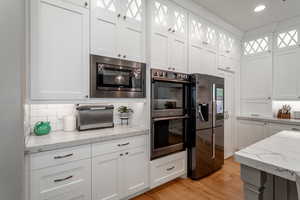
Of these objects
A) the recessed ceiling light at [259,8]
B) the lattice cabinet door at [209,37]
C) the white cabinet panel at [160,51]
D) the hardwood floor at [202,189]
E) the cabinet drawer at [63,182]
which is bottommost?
the hardwood floor at [202,189]

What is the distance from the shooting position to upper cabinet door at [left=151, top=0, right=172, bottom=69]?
2.14m

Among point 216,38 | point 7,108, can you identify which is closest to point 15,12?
Result: point 7,108

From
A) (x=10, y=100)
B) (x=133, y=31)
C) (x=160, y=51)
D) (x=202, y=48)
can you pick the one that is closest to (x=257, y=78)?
(x=202, y=48)

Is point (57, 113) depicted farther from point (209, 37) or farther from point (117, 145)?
point (209, 37)

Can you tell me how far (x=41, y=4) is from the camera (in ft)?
4.77

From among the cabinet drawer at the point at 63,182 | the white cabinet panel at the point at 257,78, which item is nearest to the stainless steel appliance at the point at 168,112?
the cabinet drawer at the point at 63,182

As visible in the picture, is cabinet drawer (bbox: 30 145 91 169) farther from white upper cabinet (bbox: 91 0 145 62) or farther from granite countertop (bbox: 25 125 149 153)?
white upper cabinet (bbox: 91 0 145 62)

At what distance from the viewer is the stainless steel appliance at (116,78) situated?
1.75 metres

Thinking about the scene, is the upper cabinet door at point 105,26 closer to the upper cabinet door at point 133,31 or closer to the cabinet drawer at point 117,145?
the upper cabinet door at point 133,31

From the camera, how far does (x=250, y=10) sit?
2.75m

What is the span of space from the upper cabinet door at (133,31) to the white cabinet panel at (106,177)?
1.26 metres

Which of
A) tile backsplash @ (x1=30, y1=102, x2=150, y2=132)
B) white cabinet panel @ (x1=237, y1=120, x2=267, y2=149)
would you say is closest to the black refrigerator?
tile backsplash @ (x1=30, y1=102, x2=150, y2=132)

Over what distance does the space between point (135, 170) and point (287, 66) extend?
3.66 m

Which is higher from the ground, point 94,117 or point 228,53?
point 228,53
